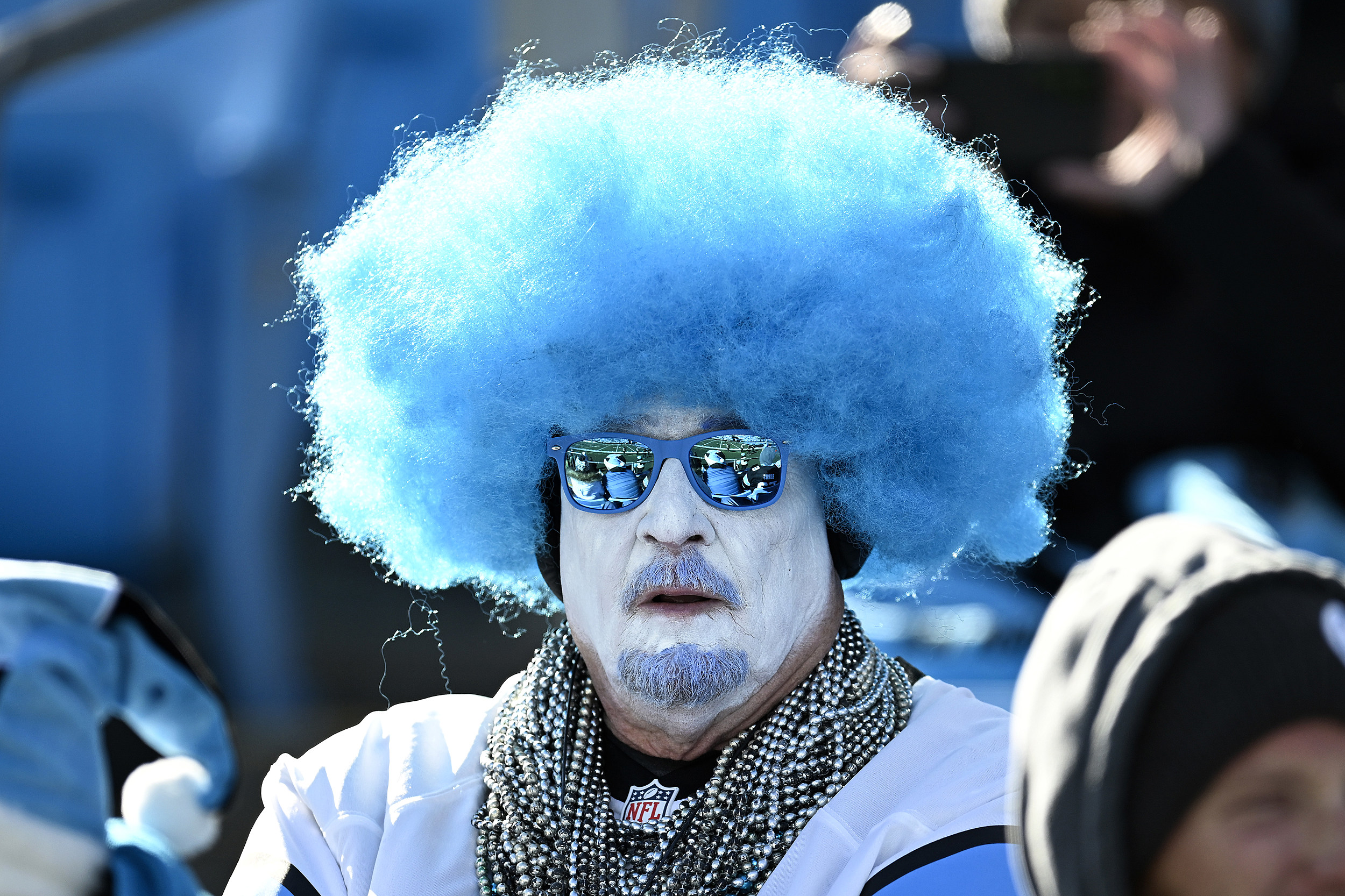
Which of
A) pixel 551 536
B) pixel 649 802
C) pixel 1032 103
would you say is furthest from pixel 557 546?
pixel 1032 103

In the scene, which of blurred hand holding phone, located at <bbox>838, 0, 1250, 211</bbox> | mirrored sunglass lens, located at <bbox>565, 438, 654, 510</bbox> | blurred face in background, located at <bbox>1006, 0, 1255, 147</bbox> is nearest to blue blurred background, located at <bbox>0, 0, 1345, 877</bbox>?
blurred face in background, located at <bbox>1006, 0, 1255, 147</bbox>

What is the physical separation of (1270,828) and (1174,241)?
6.81 ft

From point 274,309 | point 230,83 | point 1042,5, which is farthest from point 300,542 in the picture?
point 1042,5

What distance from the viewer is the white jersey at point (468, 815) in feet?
5.05

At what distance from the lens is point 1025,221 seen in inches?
75.7

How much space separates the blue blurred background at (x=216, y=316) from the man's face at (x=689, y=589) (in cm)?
446

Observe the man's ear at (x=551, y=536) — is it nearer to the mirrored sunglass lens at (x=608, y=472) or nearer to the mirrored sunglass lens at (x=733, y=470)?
the mirrored sunglass lens at (x=608, y=472)

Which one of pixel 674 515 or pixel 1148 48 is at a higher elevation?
pixel 1148 48

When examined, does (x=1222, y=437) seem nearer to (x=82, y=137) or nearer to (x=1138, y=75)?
(x=1138, y=75)

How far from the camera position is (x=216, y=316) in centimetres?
661

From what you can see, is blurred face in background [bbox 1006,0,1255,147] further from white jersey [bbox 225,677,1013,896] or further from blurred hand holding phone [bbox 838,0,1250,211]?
white jersey [bbox 225,677,1013,896]

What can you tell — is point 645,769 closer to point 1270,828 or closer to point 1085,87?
point 1270,828

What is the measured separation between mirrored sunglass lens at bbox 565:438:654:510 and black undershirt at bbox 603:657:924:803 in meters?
0.34

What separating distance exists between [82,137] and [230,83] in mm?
831
